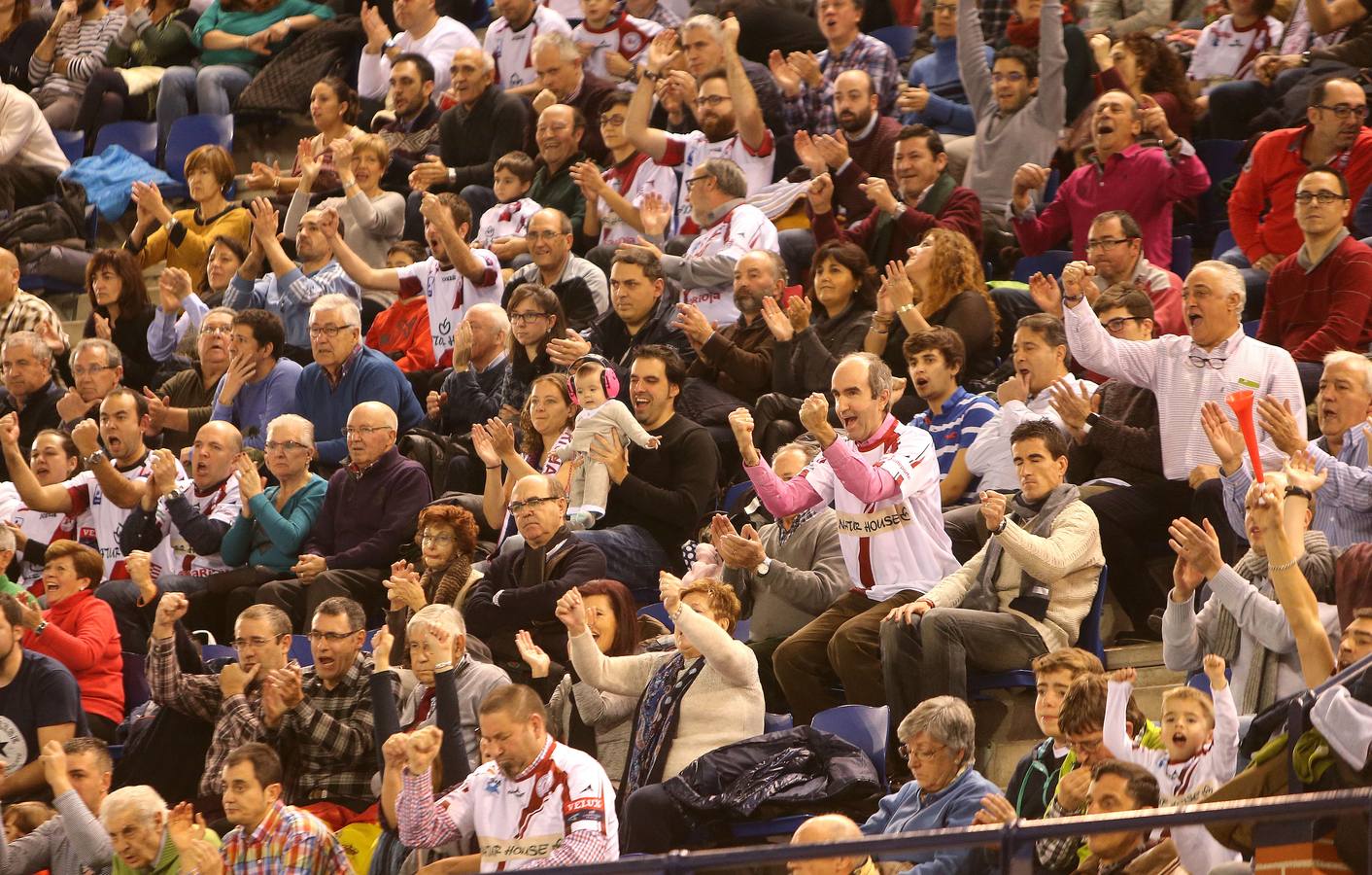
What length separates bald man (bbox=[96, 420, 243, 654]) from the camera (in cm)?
826

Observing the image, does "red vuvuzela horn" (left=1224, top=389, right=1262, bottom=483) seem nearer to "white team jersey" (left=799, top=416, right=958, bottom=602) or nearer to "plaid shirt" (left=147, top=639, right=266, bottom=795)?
"white team jersey" (left=799, top=416, right=958, bottom=602)

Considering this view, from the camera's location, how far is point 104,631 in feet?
25.8

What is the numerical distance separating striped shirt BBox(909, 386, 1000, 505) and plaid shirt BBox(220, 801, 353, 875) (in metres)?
2.42

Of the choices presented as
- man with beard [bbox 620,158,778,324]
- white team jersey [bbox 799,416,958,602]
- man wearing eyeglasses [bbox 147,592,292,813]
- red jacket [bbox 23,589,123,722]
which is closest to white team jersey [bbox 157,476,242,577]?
red jacket [bbox 23,589,123,722]

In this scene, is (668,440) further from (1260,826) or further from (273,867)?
(1260,826)

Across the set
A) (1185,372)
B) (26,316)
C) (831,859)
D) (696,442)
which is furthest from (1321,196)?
(26,316)

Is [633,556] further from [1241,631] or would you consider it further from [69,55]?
[69,55]

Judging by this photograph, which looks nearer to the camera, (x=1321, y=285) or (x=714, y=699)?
(x=714, y=699)

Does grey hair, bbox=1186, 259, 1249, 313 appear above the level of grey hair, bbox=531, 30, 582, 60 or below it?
above

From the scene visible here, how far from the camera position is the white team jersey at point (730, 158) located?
388 inches

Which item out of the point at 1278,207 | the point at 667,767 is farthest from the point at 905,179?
the point at 667,767

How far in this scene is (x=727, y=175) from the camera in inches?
366

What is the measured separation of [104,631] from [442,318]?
2321 millimetres

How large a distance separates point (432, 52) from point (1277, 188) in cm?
491
